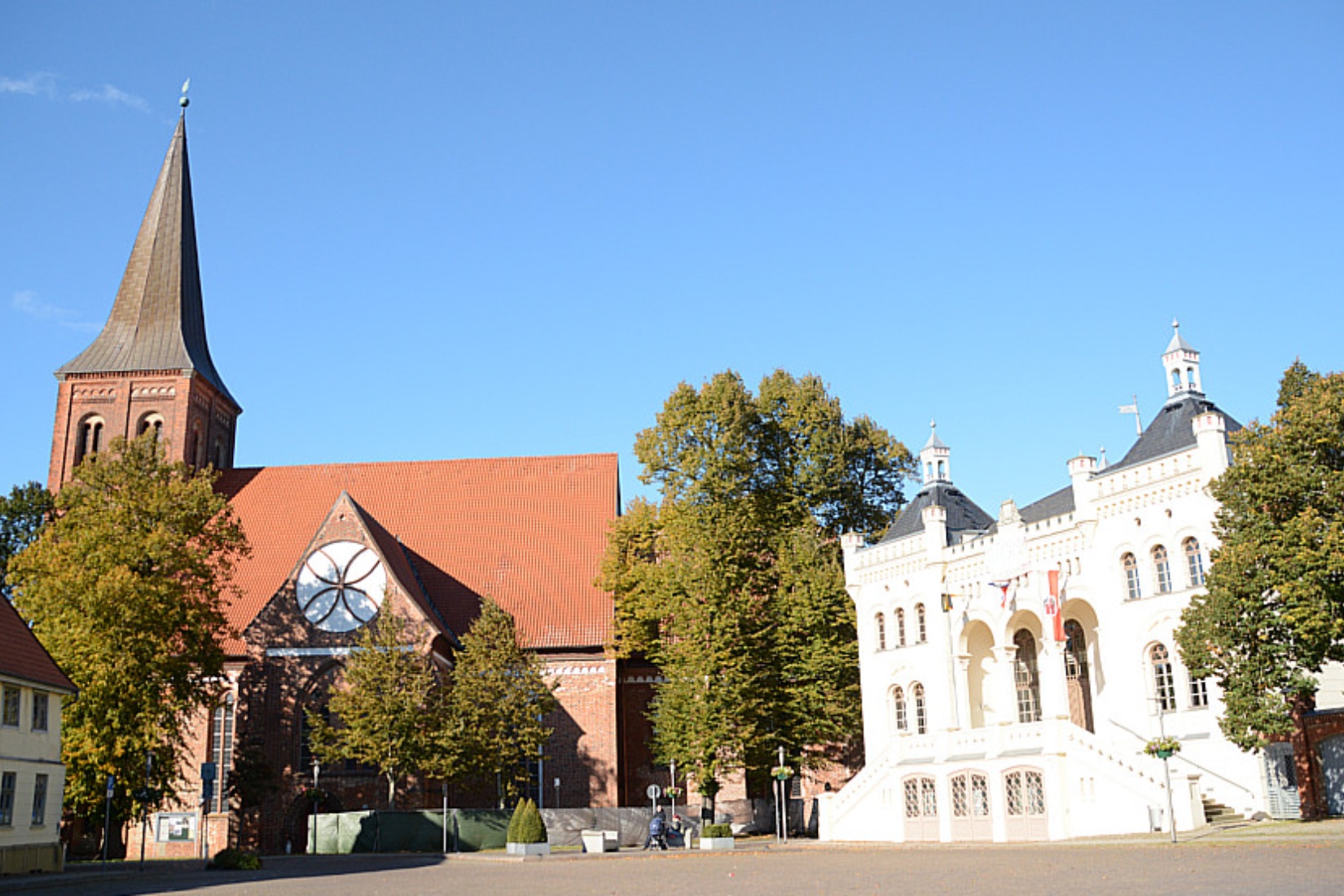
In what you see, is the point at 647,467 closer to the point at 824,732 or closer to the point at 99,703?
the point at 824,732

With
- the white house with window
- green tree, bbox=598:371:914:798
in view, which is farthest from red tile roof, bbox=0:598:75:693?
green tree, bbox=598:371:914:798

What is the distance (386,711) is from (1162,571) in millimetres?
23472

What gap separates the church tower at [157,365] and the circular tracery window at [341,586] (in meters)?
14.2

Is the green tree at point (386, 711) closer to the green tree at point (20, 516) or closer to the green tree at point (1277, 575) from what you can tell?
the green tree at point (20, 516)

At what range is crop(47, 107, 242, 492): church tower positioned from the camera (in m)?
55.0

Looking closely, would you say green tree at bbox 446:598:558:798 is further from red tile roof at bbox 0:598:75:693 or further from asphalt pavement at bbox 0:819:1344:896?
red tile roof at bbox 0:598:75:693

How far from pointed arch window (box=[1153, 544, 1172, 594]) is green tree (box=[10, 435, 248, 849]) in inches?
1112

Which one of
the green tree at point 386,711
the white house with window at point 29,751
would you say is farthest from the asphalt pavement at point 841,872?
the green tree at point 386,711

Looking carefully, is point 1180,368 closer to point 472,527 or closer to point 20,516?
point 472,527

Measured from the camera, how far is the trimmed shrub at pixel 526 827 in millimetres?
33562

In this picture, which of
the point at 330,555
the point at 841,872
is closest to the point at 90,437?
the point at 330,555

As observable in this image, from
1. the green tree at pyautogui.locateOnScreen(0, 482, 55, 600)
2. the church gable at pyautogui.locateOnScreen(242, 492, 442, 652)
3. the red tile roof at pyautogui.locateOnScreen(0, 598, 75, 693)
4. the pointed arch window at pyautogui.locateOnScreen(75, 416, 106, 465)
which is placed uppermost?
the pointed arch window at pyautogui.locateOnScreen(75, 416, 106, 465)

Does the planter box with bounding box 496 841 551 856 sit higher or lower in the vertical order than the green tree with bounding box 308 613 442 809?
lower

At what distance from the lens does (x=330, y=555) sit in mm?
43812
